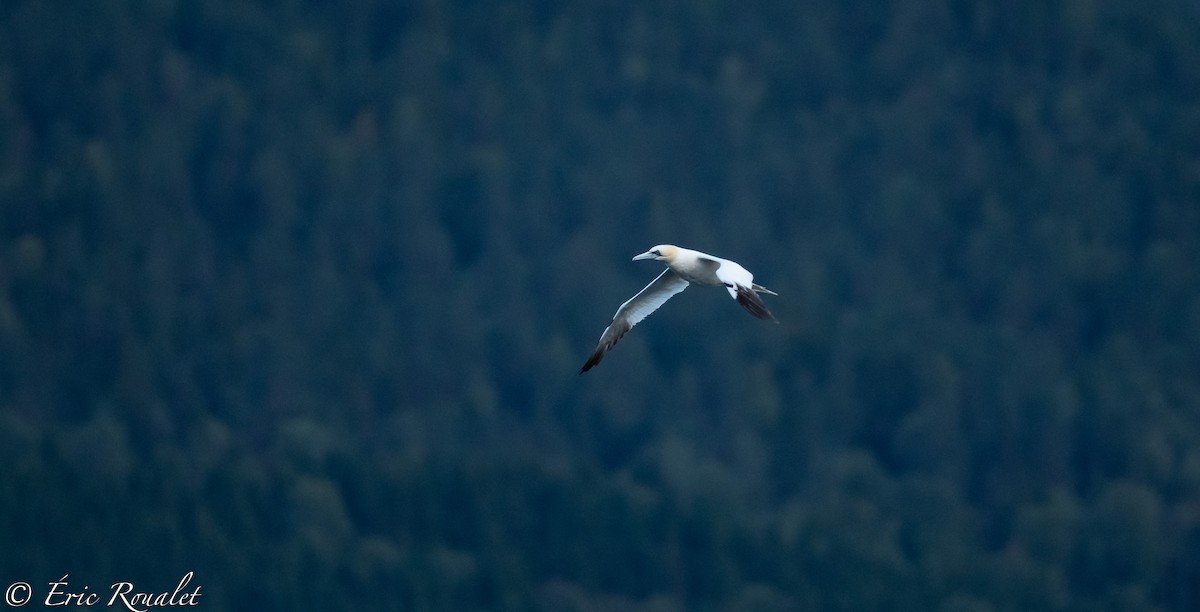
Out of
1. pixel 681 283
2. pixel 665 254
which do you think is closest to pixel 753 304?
pixel 665 254

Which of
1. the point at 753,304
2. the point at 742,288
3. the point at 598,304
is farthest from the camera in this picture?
the point at 598,304

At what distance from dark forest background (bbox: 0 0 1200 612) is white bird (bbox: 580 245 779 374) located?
38.5 m

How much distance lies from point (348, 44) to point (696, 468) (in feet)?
208

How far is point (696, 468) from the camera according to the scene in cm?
8500

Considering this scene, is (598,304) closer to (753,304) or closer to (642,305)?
(642,305)

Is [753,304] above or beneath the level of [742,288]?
beneath

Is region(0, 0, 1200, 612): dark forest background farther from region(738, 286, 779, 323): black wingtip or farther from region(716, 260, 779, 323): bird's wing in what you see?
region(738, 286, 779, 323): black wingtip

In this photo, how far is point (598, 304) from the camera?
340 feet

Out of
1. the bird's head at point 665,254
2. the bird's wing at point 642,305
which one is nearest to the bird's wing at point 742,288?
the bird's head at point 665,254

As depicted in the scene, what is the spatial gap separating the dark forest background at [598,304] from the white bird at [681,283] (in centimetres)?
3845

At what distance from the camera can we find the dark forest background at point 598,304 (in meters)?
70.9

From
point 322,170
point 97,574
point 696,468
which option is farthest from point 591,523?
point 322,170

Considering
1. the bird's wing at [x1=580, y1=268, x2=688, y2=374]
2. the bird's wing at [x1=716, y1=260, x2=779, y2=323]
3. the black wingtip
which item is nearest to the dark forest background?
the bird's wing at [x1=580, y1=268, x2=688, y2=374]

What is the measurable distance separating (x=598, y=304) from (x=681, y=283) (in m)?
81.7
